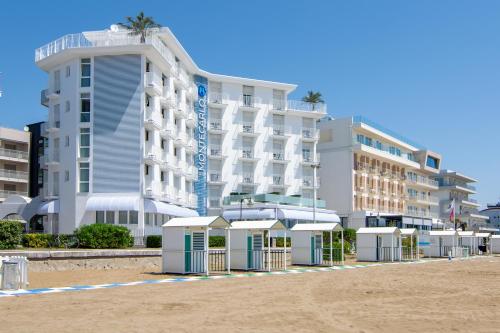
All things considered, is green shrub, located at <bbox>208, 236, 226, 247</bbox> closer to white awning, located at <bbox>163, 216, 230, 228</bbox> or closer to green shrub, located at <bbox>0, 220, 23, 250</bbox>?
green shrub, located at <bbox>0, 220, 23, 250</bbox>

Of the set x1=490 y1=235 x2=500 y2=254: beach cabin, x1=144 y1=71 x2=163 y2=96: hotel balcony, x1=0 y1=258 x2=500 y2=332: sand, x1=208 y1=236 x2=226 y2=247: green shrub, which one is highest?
x1=144 y1=71 x2=163 y2=96: hotel balcony

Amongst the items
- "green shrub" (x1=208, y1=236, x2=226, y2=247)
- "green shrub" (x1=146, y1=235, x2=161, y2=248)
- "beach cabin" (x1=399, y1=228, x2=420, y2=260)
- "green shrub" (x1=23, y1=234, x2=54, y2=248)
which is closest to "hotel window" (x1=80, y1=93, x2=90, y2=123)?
"green shrub" (x1=146, y1=235, x2=161, y2=248)

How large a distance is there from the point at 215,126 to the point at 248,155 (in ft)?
17.4

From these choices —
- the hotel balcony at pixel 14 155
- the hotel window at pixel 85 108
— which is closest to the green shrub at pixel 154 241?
the hotel window at pixel 85 108

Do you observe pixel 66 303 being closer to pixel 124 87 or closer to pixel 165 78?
pixel 124 87

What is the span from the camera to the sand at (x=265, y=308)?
45.9 ft

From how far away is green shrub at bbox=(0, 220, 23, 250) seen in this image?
35844 millimetres

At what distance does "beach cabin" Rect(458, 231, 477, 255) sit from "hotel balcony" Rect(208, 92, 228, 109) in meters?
29.4

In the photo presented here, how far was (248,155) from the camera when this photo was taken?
74062 millimetres

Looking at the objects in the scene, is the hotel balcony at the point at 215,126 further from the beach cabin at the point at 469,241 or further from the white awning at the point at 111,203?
the beach cabin at the point at 469,241

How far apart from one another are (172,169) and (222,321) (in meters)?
45.3

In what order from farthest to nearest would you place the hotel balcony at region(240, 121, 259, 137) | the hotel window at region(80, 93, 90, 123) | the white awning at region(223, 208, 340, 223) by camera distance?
the hotel balcony at region(240, 121, 259, 137), the white awning at region(223, 208, 340, 223), the hotel window at region(80, 93, 90, 123)

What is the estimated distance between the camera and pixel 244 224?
33.9 meters

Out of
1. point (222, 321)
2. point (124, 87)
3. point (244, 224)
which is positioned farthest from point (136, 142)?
point (222, 321)
